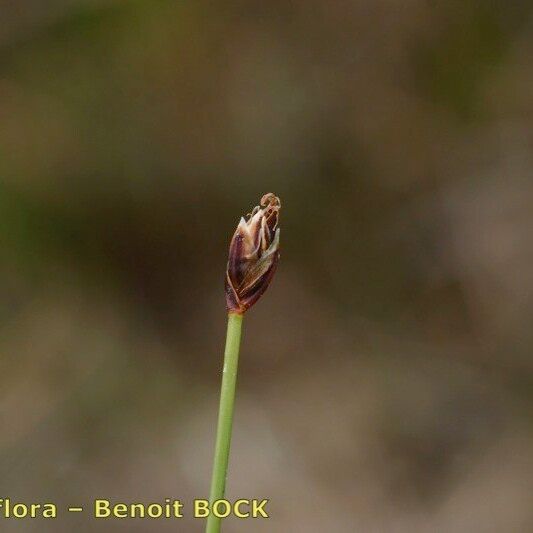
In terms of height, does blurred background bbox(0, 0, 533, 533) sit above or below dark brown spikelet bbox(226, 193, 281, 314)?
above

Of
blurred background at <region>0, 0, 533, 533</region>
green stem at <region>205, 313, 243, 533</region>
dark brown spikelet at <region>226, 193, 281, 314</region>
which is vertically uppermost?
blurred background at <region>0, 0, 533, 533</region>

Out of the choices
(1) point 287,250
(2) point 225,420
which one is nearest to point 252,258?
(2) point 225,420

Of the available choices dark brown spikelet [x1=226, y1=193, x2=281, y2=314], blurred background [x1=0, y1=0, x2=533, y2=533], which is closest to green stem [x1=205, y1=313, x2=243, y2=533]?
dark brown spikelet [x1=226, y1=193, x2=281, y2=314]

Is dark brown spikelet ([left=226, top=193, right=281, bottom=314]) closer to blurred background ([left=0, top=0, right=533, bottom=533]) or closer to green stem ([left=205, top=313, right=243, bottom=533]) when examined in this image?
green stem ([left=205, top=313, right=243, bottom=533])

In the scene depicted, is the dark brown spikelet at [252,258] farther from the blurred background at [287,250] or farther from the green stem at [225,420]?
the blurred background at [287,250]

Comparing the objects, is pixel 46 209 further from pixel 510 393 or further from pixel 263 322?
pixel 510 393

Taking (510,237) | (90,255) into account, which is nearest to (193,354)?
(90,255)
